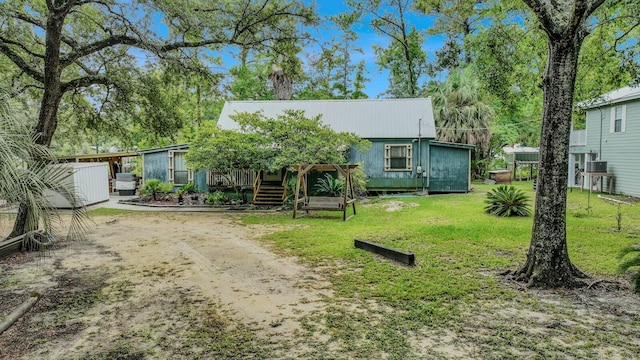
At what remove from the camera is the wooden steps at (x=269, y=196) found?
1414 cm

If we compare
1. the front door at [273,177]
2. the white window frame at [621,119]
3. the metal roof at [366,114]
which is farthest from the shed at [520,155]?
the front door at [273,177]

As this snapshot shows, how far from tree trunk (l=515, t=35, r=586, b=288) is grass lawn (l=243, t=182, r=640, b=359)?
1.07ft

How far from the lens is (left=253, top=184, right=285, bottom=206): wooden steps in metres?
14.1

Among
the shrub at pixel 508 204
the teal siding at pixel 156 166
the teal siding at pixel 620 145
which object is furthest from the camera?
the teal siding at pixel 156 166

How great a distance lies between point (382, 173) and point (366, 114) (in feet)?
10.3

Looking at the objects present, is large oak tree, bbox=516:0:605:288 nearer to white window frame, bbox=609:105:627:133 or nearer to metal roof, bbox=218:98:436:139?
metal roof, bbox=218:98:436:139

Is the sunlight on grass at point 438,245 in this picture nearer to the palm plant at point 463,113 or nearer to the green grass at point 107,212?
the green grass at point 107,212

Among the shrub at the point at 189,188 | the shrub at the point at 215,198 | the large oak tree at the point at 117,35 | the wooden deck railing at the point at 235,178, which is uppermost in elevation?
the large oak tree at the point at 117,35

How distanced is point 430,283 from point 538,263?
4.91 ft

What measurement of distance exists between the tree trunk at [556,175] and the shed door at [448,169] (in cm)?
1201

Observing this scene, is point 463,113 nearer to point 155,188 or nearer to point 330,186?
point 330,186

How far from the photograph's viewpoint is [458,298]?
453 centimetres

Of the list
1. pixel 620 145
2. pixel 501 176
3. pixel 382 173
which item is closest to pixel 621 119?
pixel 620 145

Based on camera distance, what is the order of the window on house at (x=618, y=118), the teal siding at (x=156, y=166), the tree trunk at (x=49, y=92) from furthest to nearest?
the teal siding at (x=156, y=166) < the window on house at (x=618, y=118) < the tree trunk at (x=49, y=92)
